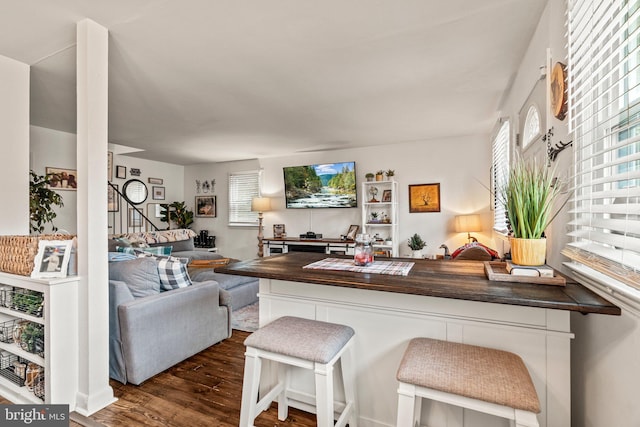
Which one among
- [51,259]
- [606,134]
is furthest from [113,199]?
[606,134]

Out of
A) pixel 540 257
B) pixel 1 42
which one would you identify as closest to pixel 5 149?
pixel 1 42

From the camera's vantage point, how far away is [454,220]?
15.4 feet

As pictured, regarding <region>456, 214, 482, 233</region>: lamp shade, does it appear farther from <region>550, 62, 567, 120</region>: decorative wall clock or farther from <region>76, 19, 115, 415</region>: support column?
<region>76, 19, 115, 415</region>: support column

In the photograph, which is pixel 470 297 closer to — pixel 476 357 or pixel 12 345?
pixel 476 357

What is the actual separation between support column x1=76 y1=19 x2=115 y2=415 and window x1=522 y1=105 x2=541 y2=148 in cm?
280

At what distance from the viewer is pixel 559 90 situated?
143 cm

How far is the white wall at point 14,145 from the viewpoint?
236 centimetres

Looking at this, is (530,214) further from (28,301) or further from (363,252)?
(28,301)

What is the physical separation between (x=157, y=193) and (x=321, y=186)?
3578 millimetres

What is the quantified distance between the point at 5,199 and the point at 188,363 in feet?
6.26

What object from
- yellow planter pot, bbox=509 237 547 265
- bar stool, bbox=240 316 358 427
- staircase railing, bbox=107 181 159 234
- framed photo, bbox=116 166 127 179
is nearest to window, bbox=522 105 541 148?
yellow planter pot, bbox=509 237 547 265

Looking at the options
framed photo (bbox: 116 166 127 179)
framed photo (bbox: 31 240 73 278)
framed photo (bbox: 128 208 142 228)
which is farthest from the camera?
framed photo (bbox: 128 208 142 228)

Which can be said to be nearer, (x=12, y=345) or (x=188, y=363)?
(x=12, y=345)

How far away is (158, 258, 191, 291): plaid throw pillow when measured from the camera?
2488 millimetres
